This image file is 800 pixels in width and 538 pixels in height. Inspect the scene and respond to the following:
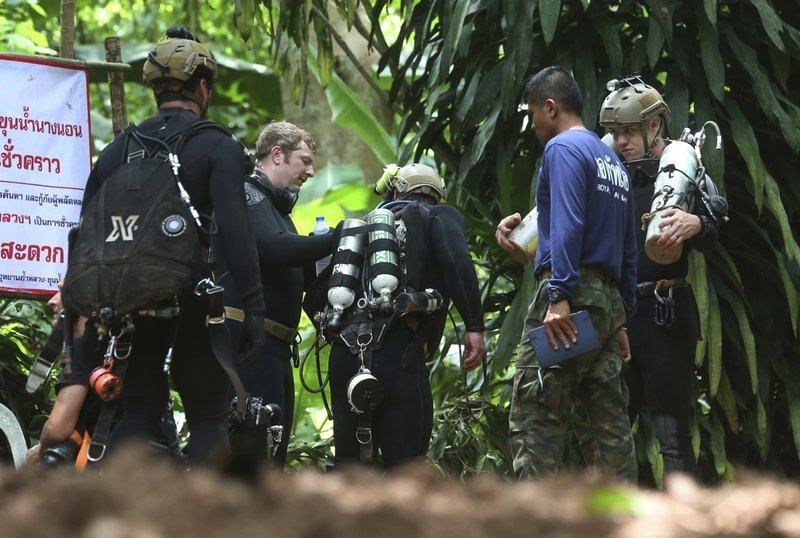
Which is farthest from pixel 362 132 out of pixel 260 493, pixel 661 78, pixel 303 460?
pixel 260 493

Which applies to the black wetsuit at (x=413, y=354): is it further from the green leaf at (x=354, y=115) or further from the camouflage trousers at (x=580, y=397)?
the green leaf at (x=354, y=115)

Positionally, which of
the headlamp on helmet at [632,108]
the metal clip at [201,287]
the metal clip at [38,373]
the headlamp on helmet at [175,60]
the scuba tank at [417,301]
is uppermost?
the headlamp on helmet at [632,108]

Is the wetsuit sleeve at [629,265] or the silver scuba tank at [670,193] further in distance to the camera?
the silver scuba tank at [670,193]

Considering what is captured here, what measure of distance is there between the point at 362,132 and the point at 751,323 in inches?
157

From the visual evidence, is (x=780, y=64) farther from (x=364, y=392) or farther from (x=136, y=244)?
(x=136, y=244)

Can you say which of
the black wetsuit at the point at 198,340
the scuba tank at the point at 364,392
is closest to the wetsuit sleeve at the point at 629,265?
the scuba tank at the point at 364,392

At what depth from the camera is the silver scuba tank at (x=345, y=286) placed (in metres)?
6.05

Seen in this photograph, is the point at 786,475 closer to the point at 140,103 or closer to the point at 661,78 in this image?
the point at 661,78

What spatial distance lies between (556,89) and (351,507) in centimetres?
419

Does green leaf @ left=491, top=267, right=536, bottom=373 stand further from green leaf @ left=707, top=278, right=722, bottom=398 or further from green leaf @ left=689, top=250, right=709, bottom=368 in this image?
green leaf @ left=707, top=278, right=722, bottom=398

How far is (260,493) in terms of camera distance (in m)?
1.97

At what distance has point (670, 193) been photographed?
20.5 feet

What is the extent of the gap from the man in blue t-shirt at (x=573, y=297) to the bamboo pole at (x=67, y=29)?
2746 millimetres

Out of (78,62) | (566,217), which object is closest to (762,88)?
(566,217)
